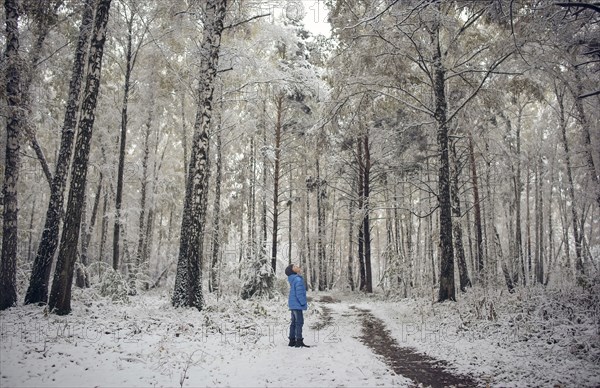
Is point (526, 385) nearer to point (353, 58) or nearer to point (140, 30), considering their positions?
point (353, 58)

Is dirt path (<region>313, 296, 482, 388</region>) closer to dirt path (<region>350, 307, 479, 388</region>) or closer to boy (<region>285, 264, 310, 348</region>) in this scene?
dirt path (<region>350, 307, 479, 388</region>)

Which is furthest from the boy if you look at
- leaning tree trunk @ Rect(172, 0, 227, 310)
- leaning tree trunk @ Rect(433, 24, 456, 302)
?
leaning tree trunk @ Rect(433, 24, 456, 302)

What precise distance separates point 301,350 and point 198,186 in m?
5.59

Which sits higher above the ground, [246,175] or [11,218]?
[246,175]

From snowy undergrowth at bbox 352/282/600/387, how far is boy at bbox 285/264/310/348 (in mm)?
2486

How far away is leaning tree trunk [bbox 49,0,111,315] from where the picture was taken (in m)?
7.52

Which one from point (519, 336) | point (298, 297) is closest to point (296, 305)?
point (298, 297)

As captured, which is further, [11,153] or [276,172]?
[276,172]

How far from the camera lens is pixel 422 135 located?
15.1m

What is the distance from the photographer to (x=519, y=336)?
6.64 metres

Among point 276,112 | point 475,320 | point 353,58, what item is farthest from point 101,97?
point 475,320

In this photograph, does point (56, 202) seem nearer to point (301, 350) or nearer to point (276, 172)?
point (301, 350)

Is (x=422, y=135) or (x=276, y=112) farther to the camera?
(x=276, y=112)

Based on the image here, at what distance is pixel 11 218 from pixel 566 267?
15910mm
